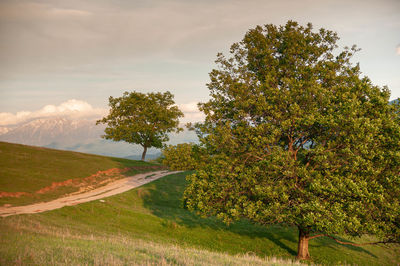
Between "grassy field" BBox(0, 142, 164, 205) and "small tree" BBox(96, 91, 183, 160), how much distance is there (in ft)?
41.3

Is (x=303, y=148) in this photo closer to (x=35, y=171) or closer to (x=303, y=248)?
(x=303, y=248)

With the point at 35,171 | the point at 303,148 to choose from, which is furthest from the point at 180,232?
the point at 35,171

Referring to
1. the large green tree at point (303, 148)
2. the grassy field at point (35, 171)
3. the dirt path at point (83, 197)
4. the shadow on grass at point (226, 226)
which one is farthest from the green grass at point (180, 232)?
the grassy field at point (35, 171)

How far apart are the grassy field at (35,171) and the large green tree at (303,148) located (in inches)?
938

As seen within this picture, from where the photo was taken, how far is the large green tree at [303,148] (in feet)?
57.4

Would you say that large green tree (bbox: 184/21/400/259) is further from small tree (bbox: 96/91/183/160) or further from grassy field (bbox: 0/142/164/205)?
small tree (bbox: 96/91/183/160)

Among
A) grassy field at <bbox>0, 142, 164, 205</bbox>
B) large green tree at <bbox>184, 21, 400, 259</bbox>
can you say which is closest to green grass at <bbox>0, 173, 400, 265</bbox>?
large green tree at <bbox>184, 21, 400, 259</bbox>

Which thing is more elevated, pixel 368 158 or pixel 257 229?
pixel 368 158

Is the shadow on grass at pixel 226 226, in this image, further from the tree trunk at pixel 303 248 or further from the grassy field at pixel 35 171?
the grassy field at pixel 35 171

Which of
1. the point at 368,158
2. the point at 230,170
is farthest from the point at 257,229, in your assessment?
the point at 368,158

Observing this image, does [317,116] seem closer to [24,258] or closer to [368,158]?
[368,158]

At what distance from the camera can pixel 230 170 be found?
20703 millimetres

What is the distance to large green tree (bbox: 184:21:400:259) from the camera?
57.4ft

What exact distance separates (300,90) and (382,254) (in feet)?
75.5
